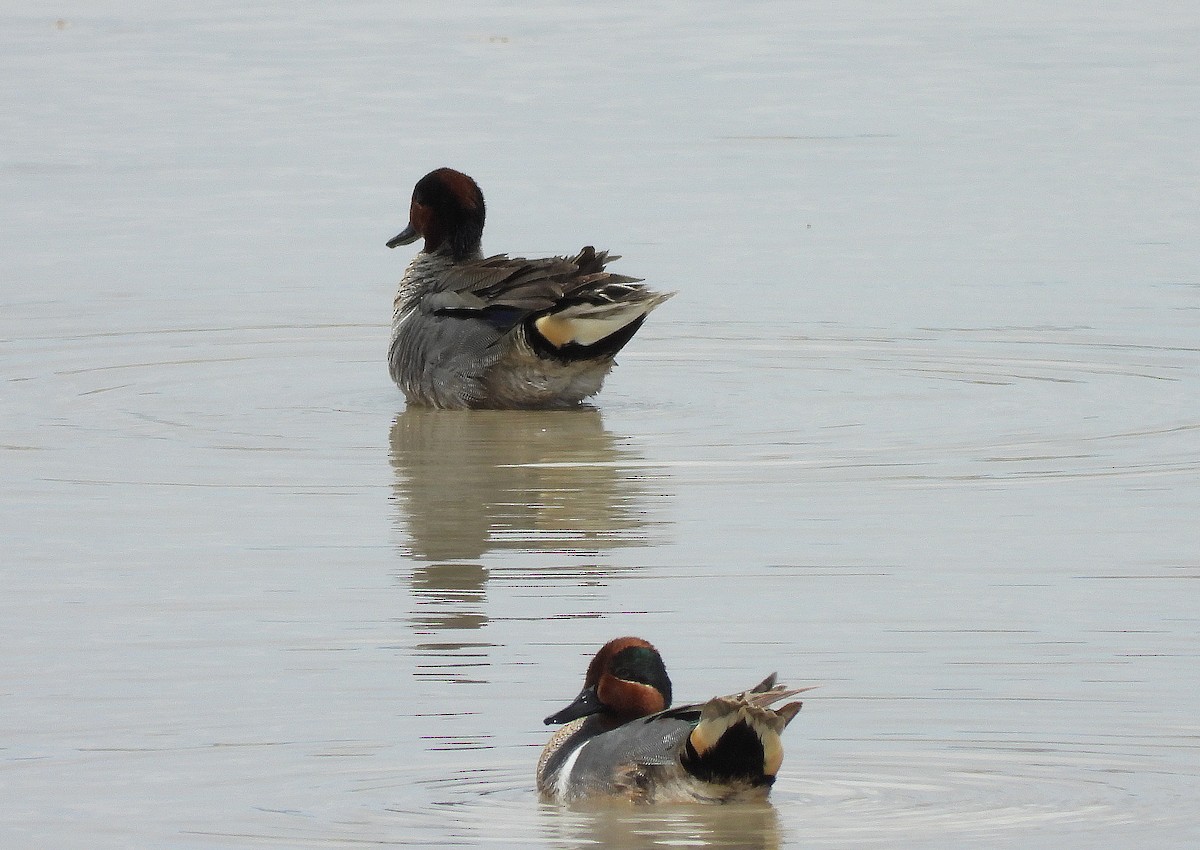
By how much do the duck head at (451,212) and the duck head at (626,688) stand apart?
6.75 metres

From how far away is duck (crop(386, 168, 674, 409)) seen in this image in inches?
458

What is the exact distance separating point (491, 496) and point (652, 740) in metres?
3.65

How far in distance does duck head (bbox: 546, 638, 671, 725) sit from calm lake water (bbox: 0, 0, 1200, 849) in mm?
219

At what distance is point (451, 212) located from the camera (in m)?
12.8

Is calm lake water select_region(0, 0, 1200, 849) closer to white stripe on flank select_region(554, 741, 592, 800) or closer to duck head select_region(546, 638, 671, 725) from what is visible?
white stripe on flank select_region(554, 741, 592, 800)

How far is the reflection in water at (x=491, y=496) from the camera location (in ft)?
26.1

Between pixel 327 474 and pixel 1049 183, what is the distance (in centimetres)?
873

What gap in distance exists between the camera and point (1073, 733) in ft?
20.7

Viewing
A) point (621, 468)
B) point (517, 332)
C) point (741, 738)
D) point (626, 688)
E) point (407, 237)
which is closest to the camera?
point (741, 738)

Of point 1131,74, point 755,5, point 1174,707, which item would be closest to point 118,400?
point 1174,707

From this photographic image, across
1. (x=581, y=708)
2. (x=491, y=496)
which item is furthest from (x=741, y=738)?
(x=491, y=496)

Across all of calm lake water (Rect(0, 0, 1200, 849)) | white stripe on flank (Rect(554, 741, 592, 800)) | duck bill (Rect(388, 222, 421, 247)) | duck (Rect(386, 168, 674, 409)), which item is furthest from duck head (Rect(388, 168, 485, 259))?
white stripe on flank (Rect(554, 741, 592, 800))

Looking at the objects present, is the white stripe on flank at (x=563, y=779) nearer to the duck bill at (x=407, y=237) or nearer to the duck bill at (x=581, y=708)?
the duck bill at (x=581, y=708)

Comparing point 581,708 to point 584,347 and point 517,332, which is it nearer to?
point 584,347
